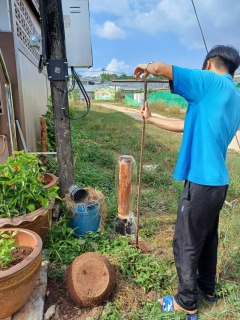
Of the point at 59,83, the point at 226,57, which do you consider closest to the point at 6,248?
the point at 59,83

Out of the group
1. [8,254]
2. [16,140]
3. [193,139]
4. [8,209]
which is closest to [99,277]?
[8,254]

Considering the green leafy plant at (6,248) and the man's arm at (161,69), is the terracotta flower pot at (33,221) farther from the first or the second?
the man's arm at (161,69)

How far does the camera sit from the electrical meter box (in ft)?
8.52

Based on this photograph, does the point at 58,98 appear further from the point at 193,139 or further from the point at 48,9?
the point at 193,139

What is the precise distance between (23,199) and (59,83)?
1.27m

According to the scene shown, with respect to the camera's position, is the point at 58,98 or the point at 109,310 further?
the point at 58,98

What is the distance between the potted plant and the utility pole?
627 mm

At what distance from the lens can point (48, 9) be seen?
98.0 inches

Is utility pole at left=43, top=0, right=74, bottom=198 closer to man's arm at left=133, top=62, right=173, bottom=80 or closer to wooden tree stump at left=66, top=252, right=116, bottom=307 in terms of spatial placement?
wooden tree stump at left=66, top=252, right=116, bottom=307

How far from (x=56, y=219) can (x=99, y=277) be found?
1.07 meters

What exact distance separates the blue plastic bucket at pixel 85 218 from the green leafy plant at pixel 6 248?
0.83m

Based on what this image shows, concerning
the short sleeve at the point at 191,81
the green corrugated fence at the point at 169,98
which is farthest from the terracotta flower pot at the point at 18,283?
the green corrugated fence at the point at 169,98

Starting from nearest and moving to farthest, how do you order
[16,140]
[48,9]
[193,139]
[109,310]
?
[193,139], [109,310], [48,9], [16,140]

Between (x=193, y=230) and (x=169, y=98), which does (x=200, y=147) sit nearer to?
(x=193, y=230)
